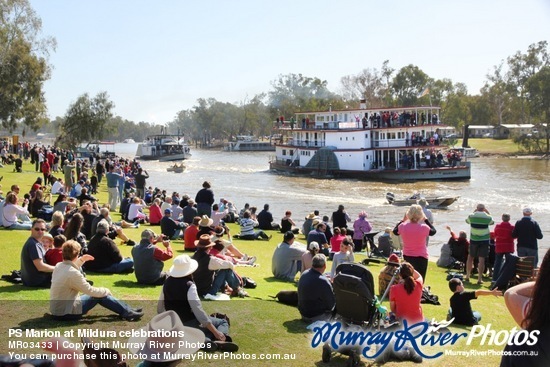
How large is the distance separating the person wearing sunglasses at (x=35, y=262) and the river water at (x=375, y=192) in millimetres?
14006

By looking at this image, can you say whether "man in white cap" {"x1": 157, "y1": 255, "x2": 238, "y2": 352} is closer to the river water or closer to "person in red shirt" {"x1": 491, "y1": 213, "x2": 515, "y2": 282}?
"person in red shirt" {"x1": 491, "y1": 213, "x2": 515, "y2": 282}

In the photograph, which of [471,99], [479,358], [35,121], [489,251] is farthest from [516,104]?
[479,358]

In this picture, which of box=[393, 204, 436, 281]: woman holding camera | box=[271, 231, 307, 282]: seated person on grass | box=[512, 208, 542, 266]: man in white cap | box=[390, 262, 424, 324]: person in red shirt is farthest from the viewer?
box=[512, 208, 542, 266]: man in white cap

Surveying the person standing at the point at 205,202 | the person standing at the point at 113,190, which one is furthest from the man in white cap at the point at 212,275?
the person standing at the point at 113,190

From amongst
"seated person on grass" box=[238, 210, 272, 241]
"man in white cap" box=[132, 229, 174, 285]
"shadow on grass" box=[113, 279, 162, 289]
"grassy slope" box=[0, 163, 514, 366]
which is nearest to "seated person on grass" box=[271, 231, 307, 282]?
"grassy slope" box=[0, 163, 514, 366]

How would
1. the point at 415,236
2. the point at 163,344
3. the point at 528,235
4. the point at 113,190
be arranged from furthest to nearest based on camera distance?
A: 1. the point at 113,190
2. the point at 528,235
3. the point at 415,236
4. the point at 163,344

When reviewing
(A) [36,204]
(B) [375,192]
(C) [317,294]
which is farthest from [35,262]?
(B) [375,192]

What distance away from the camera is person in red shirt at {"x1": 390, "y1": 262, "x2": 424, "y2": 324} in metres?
8.27

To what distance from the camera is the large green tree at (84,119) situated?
74.3 metres

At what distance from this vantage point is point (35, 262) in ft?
31.7

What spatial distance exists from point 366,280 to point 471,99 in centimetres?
12743

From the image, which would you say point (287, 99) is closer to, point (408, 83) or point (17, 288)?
point (408, 83)

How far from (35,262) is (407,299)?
5.50 m

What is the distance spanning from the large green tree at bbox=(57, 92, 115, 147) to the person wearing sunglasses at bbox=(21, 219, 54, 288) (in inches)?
2640
